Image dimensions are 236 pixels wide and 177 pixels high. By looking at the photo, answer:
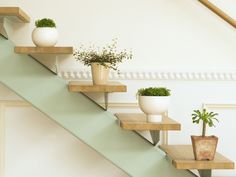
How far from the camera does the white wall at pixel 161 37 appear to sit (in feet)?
9.46

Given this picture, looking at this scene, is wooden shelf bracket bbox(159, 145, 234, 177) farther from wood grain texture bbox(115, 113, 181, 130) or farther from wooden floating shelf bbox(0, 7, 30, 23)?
wooden floating shelf bbox(0, 7, 30, 23)

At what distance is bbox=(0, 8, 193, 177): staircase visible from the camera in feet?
8.21

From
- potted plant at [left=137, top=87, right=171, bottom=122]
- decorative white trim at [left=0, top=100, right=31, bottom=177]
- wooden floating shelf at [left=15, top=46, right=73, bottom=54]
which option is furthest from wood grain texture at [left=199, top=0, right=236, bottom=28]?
decorative white trim at [left=0, top=100, right=31, bottom=177]

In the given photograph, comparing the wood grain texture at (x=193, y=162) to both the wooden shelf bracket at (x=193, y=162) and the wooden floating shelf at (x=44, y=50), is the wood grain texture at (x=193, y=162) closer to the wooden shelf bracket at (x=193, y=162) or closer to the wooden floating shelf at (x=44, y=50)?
the wooden shelf bracket at (x=193, y=162)

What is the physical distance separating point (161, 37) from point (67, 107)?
820 millimetres

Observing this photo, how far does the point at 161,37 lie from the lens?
2.90 metres

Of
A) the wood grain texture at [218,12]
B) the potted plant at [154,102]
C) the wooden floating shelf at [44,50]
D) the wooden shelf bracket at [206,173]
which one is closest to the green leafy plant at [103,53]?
the wooden floating shelf at [44,50]

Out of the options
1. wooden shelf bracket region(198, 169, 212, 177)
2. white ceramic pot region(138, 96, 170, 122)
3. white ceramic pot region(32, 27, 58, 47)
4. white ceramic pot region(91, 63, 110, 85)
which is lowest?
wooden shelf bracket region(198, 169, 212, 177)

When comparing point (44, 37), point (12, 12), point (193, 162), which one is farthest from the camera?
point (44, 37)

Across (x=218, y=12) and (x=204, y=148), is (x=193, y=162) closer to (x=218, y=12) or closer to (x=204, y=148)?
(x=204, y=148)

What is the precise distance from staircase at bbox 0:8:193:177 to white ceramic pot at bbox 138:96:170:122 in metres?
0.18

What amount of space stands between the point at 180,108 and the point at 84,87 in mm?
806

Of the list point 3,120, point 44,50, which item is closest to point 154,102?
point 44,50

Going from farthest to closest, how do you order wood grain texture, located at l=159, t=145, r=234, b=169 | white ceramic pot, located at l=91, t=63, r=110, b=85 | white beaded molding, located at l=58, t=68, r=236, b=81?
white beaded molding, located at l=58, t=68, r=236, b=81, white ceramic pot, located at l=91, t=63, r=110, b=85, wood grain texture, located at l=159, t=145, r=234, b=169
